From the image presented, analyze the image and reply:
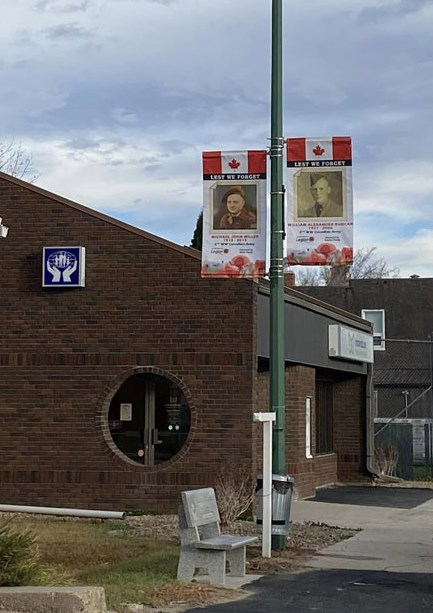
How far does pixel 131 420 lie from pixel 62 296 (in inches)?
98.0

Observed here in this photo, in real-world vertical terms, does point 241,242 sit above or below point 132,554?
above

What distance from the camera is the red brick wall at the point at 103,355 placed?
1752cm

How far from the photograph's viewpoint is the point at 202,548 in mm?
10883

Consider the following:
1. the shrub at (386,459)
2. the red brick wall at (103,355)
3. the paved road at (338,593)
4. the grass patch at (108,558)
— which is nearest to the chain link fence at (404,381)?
the shrub at (386,459)

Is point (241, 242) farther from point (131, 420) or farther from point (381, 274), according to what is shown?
point (381, 274)

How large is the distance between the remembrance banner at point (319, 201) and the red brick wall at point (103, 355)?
14.4 ft

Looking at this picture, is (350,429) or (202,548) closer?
(202,548)

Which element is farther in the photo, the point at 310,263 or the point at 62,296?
the point at 62,296

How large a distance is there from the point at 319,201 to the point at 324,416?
1342 centimetres

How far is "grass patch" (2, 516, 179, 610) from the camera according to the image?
33.4ft

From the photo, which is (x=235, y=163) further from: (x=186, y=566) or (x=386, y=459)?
(x=386, y=459)

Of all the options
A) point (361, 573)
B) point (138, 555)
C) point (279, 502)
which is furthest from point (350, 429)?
point (361, 573)

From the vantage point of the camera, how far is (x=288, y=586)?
10859 mm

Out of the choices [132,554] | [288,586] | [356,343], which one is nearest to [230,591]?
[288,586]
